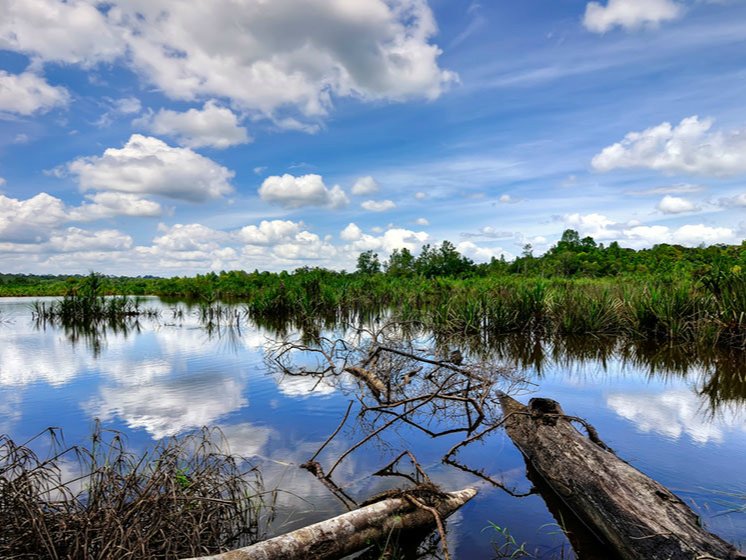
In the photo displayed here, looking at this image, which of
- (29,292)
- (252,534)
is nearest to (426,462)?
(252,534)

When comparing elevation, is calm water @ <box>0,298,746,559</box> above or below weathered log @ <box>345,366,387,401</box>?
below

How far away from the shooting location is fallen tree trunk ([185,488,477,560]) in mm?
2750

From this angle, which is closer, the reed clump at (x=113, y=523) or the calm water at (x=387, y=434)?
the reed clump at (x=113, y=523)

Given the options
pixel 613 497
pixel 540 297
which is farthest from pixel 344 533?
pixel 540 297

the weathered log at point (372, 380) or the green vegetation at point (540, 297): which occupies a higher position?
the green vegetation at point (540, 297)

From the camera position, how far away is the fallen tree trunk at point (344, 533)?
2750mm

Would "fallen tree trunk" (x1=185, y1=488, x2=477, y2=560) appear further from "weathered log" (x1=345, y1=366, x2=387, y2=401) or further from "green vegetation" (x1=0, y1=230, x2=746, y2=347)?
"green vegetation" (x1=0, y1=230, x2=746, y2=347)

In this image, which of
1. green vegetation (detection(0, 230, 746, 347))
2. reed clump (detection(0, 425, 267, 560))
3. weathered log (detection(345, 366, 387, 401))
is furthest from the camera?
green vegetation (detection(0, 230, 746, 347))

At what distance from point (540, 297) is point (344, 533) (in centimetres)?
1139

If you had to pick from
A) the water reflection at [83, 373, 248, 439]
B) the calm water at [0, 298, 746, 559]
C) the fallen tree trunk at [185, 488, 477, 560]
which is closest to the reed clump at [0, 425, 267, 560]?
the fallen tree trunk at [185, 488, 477, 560]

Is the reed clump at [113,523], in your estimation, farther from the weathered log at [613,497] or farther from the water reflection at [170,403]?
the water reflection at [170,403]

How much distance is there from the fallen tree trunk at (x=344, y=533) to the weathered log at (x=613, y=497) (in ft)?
3.79

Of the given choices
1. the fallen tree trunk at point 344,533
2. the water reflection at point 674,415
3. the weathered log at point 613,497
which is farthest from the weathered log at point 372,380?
the water reflection at point 674,415

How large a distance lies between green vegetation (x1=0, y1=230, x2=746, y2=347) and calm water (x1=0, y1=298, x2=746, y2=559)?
1.24 meters
